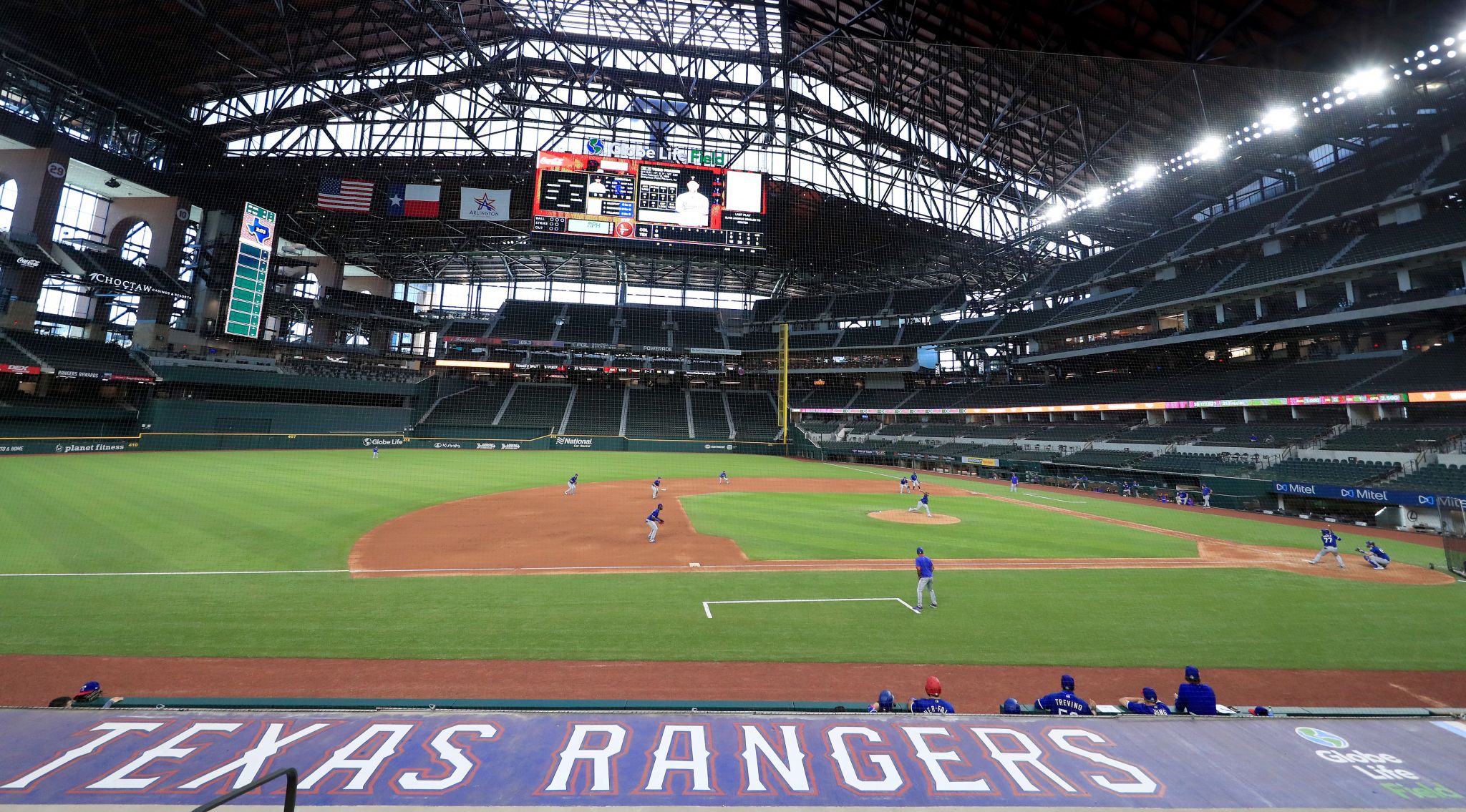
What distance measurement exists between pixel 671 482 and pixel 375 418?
101ft

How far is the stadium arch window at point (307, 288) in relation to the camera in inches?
1733

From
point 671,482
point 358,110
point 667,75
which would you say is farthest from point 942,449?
point 358,110

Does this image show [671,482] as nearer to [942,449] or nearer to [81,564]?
[81,564]

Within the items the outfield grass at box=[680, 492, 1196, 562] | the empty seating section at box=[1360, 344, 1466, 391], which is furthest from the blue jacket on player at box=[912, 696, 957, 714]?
the empty seating section at box=[1360, 344, 1466, 391]

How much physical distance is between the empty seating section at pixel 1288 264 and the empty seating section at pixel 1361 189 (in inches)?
63.6

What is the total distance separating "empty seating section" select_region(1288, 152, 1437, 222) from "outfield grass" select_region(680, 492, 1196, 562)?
27382mm

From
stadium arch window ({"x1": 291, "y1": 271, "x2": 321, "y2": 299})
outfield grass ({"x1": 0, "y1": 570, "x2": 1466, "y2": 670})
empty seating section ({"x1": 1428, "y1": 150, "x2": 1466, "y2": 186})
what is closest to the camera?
outfield grass ({"x1": 0, "y1": 570, "x2": 1466, "y2": 670})

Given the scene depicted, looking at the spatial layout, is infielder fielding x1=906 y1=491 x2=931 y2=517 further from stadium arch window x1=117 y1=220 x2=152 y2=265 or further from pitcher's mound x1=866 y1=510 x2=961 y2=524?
stadium arch window x1=117 y1=220 x2=152 y2=265

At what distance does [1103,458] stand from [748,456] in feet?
90.9

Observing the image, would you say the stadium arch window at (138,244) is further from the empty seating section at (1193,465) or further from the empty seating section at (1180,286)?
the empty seating section at (1180,286)

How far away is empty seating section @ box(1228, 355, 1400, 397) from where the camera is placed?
25.9m

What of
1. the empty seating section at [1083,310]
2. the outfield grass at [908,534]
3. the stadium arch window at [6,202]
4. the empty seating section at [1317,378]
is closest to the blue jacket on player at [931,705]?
the outfield grass at [908,534]

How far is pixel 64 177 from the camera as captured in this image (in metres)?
29.5

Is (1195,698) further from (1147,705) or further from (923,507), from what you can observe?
(923,507)
